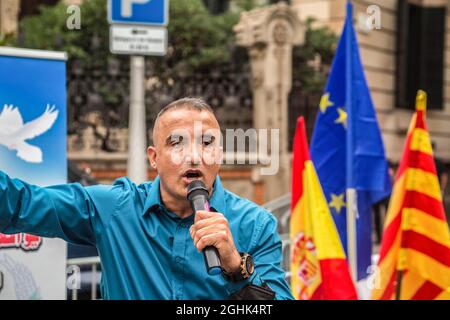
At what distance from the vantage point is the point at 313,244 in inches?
187

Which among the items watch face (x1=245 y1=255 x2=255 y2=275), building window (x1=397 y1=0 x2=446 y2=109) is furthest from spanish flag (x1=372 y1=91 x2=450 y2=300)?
building window (x1=397 y1=0 x2=446 y2=109)

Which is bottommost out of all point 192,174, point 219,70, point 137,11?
point 192,174

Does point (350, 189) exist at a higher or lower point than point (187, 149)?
lower

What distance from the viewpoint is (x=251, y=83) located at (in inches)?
492

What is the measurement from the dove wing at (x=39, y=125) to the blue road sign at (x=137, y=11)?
1789 millimetres

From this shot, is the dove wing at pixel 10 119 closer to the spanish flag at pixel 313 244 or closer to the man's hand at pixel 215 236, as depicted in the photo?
the spanish flag at pixel 313 244

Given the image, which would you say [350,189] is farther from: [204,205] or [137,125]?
[204,205]

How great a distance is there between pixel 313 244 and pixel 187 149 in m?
2.87

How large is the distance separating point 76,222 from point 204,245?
1.82ft

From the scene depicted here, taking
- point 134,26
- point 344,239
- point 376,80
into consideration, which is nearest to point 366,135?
point 344,239

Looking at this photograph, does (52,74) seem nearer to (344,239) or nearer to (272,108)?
(344,239)

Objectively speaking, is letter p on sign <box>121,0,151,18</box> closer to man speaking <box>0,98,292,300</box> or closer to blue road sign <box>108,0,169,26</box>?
blue road sign <box>108,0,169,26</box>

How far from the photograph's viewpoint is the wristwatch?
1787mm

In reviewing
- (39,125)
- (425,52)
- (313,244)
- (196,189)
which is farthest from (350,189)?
(425,52)
